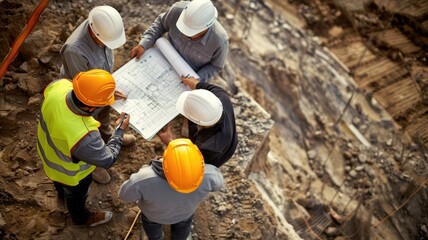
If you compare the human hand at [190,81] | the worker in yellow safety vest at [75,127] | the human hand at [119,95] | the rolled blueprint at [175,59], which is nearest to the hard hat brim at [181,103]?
the human hand at [190,81]

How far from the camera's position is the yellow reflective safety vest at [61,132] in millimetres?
2627

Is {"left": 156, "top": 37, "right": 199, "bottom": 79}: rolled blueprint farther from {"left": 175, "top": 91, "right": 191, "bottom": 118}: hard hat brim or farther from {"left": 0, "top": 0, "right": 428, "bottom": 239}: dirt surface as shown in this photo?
{"left": 0, "top": 0, "right": 428, "bottom": 239}: dirt surface

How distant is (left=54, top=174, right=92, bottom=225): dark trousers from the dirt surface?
0.24 metres

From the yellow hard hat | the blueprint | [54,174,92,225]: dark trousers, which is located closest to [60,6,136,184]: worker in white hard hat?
the blueprint

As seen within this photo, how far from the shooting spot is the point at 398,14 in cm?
909

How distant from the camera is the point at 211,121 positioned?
2.95 metres

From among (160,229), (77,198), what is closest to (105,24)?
(77,198)

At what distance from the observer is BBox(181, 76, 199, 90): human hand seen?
11.2 feet

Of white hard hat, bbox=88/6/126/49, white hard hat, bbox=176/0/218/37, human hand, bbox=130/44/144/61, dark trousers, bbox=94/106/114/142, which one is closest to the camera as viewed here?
white hard hat, bbox=88/6/126/49

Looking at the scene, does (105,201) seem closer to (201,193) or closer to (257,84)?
(201,193)

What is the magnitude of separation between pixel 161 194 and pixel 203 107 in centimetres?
74

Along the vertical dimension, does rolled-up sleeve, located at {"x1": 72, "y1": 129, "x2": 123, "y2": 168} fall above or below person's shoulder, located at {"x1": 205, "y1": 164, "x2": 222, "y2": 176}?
above

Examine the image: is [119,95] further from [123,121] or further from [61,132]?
[61,132]

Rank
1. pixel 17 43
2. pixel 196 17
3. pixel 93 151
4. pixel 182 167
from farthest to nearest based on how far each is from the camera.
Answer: pixel 17 43, pixel 196 17, pixel 93 151, pixel 182 167
